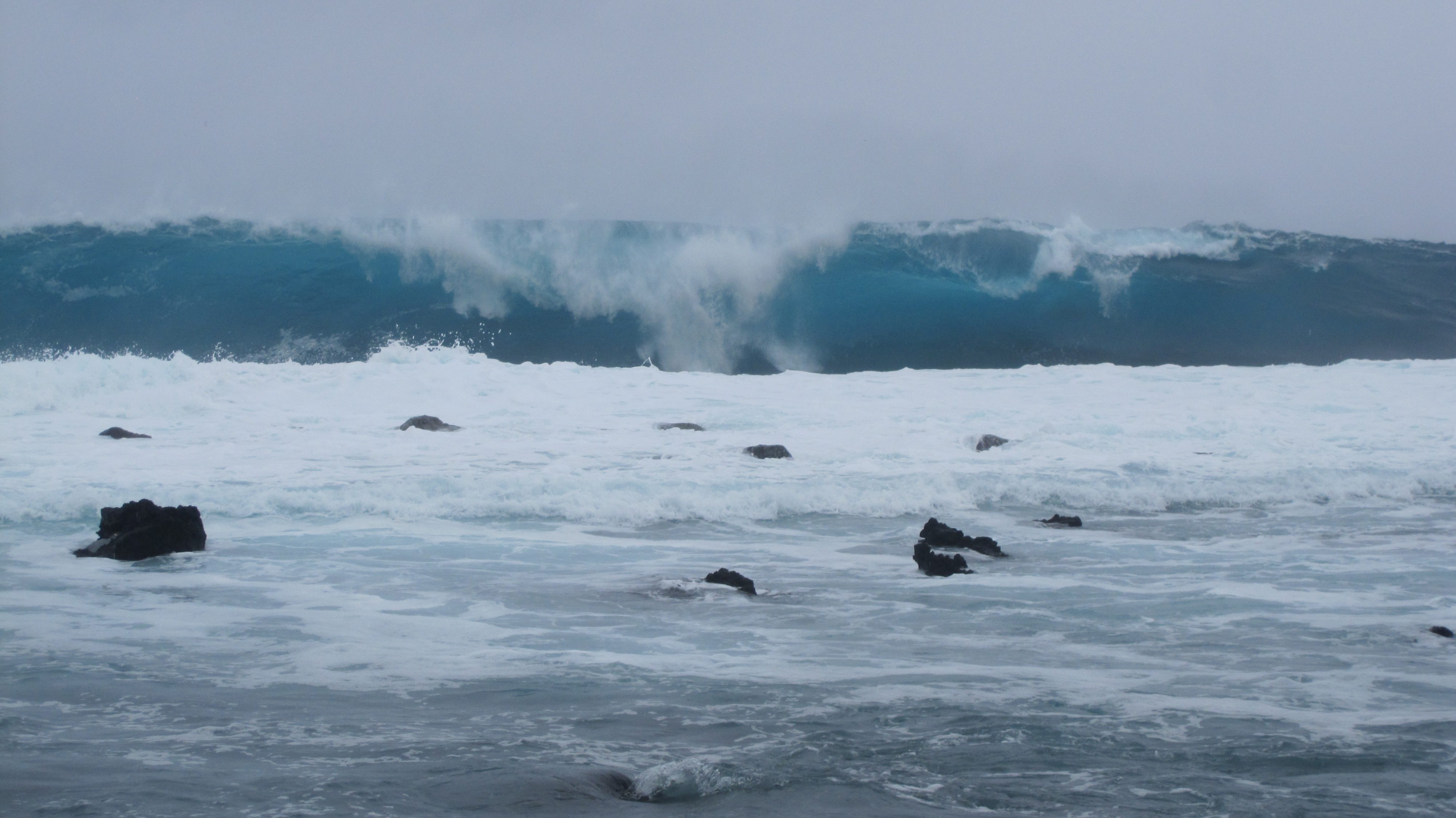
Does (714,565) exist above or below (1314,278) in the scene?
below

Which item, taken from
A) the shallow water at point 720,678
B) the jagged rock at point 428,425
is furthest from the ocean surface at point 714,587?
the jagged rock at point 428,425

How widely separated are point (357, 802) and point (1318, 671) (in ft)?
11.5

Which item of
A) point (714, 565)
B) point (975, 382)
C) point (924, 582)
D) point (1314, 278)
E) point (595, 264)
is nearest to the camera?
point (924, 582)

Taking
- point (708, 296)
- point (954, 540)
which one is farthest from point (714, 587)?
point (708, 296)

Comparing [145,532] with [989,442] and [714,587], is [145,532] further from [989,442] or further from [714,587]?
[989,442]

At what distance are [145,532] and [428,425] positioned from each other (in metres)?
5.11

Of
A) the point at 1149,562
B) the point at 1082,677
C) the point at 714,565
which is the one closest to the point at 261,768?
the point at 1082,677

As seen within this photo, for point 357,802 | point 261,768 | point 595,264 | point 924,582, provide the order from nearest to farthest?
1. point 357,802
2. point 261,768
3. point 924,582
4. point 595,264

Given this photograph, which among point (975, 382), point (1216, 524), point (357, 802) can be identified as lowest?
point (357, 802)

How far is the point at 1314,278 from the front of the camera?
24.8m

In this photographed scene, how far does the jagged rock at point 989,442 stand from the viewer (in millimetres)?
10844

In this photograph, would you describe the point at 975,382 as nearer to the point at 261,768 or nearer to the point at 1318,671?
the point at 1318,671

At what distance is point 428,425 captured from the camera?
446 inches

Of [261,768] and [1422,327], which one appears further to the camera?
[1422,327]
